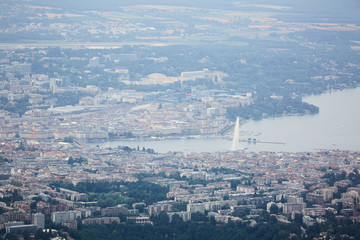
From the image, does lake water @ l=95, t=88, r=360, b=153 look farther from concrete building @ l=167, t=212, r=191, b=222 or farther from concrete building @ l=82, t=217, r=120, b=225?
concrete building @ l=82, t=217, r=120, b=225

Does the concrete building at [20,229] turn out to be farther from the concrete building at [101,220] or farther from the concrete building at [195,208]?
the concrete building at [195,208]

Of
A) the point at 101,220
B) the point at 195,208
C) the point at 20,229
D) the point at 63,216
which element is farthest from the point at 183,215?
the point at 20,229

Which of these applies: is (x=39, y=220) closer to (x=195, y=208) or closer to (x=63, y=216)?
(x=63, y=216)

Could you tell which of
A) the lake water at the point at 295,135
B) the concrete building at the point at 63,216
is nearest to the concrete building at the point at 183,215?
the concrete building at the point at 63,216

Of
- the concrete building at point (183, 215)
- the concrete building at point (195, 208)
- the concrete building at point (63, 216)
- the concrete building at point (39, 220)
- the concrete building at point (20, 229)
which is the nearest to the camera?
the concrete building at point (20, 229)

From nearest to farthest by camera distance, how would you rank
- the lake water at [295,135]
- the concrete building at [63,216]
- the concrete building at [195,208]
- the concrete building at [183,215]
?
the concrete building at [63,216], the concrete building at [183,215], the concrete building at [195,208], the lake water at [295,135]

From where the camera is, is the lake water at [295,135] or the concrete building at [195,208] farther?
the lake water at [295,135]

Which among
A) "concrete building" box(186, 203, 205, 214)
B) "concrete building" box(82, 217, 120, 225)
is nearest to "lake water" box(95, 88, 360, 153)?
"concrete building" box(186, 203, 205, 214)

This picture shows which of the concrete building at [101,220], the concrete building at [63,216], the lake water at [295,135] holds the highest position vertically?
the concrete building at [63,216]
